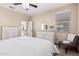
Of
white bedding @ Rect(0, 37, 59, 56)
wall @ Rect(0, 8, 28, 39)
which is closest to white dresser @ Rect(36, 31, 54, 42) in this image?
white bedding @ Rect(0, 37, 59, 56)

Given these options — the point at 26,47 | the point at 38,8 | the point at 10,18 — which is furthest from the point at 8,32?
the point at 38,8

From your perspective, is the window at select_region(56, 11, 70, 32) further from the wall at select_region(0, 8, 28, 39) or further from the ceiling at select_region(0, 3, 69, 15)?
the wall at select_region(0, 8, 28, 39)

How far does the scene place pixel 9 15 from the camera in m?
1.70

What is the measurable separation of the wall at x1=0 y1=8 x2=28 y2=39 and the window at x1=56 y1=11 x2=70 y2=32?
55cm

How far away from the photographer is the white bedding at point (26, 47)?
159 centimetres

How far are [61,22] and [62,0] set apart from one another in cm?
41

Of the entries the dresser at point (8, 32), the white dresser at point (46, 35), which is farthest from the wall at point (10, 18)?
the white dresser at point (46, 35)

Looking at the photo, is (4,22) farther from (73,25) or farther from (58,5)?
(73,25)

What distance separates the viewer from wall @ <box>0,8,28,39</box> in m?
1.65

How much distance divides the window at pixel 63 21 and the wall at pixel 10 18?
21.5 inches

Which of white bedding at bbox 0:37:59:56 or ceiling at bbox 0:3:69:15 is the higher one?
ceiling at bbox 0:3:69:15

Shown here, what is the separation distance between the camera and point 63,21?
180 centimetres

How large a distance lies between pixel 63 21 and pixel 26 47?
2.46 feet

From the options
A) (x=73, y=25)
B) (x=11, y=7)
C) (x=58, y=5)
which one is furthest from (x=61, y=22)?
(x=11, y=7)
